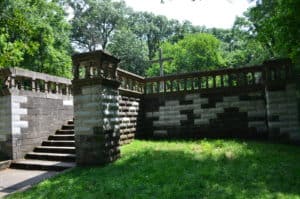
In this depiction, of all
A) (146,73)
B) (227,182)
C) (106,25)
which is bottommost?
(227,182)

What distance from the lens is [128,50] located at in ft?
126

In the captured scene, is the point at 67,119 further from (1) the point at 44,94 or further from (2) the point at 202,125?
(2) the point at 202,125

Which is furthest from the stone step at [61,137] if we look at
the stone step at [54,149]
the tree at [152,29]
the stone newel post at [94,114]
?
the tree at [152,29]

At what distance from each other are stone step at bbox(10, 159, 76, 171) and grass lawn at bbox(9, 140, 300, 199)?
0.82 m

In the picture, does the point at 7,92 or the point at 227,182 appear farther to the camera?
the point at 7,92

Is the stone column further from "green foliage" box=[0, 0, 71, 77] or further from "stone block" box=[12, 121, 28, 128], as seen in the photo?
"green foliage" box=[0, 0, 71, 77]

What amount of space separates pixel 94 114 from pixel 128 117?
320cm

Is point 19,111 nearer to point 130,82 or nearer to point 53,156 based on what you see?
point 53,156

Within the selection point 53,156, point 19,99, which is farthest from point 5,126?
point 53,156

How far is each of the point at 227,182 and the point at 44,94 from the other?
23.6 ft

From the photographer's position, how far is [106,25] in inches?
1537

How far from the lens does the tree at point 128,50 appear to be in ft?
124

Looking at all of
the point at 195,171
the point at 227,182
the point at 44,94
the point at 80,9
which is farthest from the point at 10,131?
the point at 80,9

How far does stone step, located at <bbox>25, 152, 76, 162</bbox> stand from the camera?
8.89 metres
